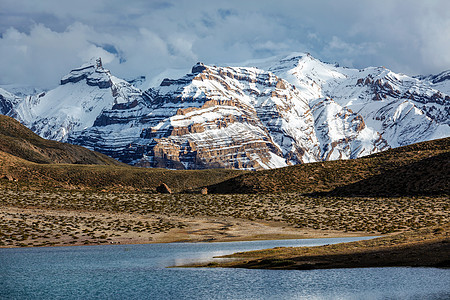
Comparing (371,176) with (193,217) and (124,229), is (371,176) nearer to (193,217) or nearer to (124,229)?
(193,217)

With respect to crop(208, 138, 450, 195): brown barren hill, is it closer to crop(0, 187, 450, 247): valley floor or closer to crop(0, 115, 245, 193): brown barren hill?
crop(0, 187, 450, 247): valley floor

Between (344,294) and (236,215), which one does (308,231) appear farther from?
(344,294)

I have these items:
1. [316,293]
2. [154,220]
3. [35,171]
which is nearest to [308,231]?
[154,220]

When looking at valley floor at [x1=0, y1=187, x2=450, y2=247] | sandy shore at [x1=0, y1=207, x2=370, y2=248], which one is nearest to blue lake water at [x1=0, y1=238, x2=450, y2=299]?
sandy shore at [x1=0, y1=207, x2=370, y2=248]

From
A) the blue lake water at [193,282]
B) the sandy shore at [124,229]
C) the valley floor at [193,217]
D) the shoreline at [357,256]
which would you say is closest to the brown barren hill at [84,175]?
the valley floor at [193,217]

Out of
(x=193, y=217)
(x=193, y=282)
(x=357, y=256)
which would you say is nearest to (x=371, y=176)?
(x=193, y=217)

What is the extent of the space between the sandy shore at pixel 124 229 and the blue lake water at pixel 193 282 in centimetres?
1792

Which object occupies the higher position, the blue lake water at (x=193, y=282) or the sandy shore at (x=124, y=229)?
the sandy shore at (x=124, y=229)

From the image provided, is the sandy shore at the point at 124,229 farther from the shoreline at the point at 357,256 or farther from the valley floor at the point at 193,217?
the shoreline at the point at 357,256

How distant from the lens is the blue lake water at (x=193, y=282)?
29.6 metres

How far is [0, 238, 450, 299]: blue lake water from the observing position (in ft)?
97.0

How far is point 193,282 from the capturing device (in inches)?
1342

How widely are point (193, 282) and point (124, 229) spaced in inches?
1510

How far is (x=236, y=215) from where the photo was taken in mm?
83000
